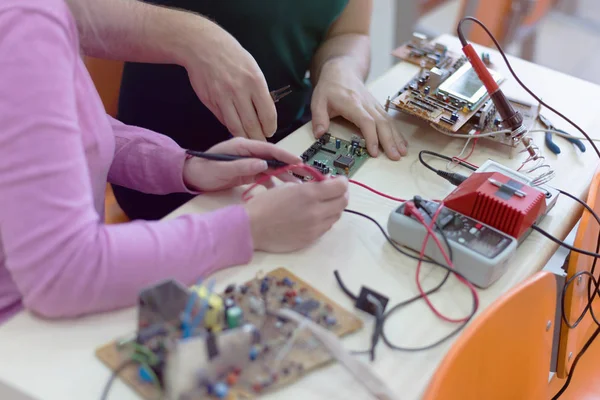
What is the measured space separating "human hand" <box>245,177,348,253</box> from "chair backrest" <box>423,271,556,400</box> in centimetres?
A: 27

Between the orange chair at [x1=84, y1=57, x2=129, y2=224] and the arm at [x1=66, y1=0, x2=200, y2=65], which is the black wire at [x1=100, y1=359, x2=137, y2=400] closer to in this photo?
the arm at [x1=66, y1=0, x2=200, y2=65]

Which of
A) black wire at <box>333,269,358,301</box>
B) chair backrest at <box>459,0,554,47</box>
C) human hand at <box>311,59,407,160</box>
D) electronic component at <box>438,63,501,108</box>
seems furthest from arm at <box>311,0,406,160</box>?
chair backrest at <box>459,0,554,47</box>

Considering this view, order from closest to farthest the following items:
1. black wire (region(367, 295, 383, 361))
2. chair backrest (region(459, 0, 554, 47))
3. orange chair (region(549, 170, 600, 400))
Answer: black wire (region(367, 295, 383, 361)), orange chair (region(549, 170, 600, 400)), chair backrest (region(459, 0, 554, 47))

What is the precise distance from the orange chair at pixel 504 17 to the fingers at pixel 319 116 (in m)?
1.17

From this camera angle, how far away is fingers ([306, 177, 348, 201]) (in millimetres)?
880

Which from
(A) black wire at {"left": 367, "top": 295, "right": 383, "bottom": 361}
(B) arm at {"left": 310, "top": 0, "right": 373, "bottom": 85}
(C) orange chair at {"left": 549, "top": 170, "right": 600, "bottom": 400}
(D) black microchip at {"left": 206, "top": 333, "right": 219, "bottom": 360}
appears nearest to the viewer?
(D) black microchip at {"left": 206, "top": 333, "right": 219, "bottom": 360}

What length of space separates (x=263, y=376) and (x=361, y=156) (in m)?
0.54

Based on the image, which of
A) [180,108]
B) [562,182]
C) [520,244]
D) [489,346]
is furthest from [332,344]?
[180,108]

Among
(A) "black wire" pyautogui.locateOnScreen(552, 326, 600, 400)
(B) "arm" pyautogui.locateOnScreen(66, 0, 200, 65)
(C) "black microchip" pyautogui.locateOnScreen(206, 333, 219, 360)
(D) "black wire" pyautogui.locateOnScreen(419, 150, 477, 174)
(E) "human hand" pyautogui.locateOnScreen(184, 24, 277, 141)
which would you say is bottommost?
(A) "black wire" pyautogui.locateOnScreen(552, 326, 600, 400)

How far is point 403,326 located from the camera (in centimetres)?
79

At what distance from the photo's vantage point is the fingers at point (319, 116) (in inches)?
45.4

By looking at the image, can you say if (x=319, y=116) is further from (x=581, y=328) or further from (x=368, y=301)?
(x=581, y=328)

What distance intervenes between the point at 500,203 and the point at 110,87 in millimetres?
1032

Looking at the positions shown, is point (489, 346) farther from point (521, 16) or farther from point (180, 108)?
point (521, 16)
